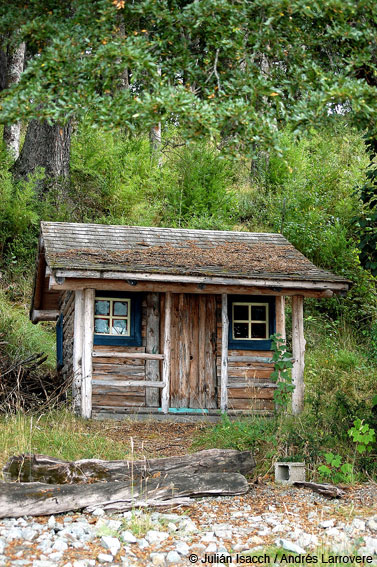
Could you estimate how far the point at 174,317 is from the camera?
514 inches

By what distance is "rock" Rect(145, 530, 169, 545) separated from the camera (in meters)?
5.76

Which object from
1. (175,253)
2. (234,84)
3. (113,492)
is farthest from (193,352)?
(113,492)

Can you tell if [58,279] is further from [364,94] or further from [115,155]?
[115,155]

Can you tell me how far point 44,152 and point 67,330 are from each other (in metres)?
8.68

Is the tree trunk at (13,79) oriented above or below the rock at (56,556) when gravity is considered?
above

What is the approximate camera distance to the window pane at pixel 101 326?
12641mm

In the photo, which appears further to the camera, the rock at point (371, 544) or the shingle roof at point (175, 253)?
the shingle roof at point (175, 253)

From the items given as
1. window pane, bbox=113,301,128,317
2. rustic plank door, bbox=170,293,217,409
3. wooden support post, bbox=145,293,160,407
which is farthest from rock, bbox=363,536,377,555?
window pane, bbox=113,301,128,317

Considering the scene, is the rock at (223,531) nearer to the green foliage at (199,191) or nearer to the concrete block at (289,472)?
the concrete block at (289,472)

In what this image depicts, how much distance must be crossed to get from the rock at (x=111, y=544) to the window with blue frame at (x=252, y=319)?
25.4 feet

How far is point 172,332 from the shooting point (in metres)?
13.0

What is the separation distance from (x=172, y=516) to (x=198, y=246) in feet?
25.3

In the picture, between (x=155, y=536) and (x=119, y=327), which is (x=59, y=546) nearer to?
(x=155, y=536)

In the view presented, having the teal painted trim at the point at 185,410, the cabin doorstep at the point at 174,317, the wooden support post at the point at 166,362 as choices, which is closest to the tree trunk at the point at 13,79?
the cabin doorstep at the point at 174,317
